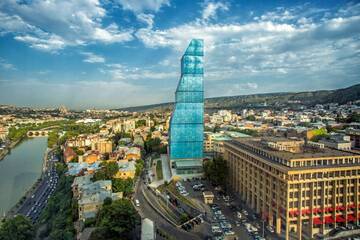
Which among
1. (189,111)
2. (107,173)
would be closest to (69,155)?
(107,173)

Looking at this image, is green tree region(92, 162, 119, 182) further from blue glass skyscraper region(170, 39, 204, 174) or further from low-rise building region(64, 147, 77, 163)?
low-rise building region(64, 147, 77, 163)

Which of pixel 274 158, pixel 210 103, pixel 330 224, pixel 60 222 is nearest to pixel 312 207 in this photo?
pixel 330 224

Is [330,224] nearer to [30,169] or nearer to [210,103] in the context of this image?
[30,169]

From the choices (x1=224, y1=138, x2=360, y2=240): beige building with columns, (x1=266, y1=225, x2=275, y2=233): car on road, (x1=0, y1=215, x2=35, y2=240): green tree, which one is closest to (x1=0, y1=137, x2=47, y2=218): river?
(x1=0, y1=215, x2=35, y2=240): green tree

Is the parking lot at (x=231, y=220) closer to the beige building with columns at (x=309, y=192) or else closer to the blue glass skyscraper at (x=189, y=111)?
the beige building with columns at (x=309, y=192)

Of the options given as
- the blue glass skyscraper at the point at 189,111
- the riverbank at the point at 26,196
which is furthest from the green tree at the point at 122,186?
the riverbank at the point at 26,196

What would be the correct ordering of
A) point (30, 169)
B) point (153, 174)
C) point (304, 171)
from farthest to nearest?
1. point (30, 169)
2. point (153, 174)
3. point (304, 171)
